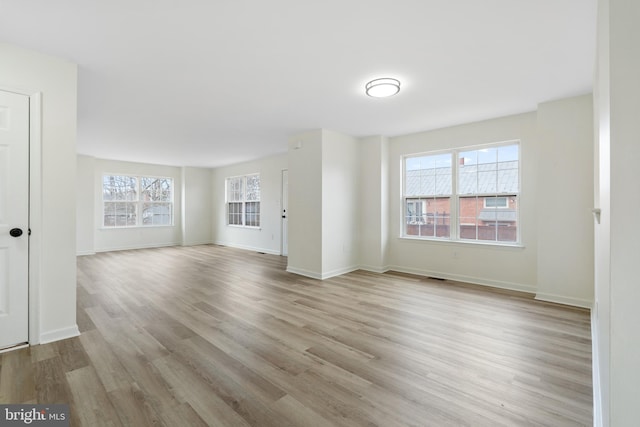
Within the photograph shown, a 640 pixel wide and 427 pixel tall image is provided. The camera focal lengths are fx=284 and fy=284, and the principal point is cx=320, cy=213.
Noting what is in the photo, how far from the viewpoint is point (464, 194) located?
4758mm

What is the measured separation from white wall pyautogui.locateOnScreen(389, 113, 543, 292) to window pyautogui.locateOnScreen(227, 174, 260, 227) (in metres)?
4.20

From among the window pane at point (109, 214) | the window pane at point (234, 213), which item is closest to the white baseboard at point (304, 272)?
the window pane at point (234, 213)

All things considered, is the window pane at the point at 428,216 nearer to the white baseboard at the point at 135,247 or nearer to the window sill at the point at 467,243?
the window sill at the point at 467,243

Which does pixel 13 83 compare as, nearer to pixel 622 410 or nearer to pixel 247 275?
pixel 247 275

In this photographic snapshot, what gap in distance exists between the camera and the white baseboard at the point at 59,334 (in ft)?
8.21

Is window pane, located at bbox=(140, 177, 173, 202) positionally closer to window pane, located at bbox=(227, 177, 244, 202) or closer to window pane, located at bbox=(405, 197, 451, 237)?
window pane, located at bbox=(227, 177, 244, 202)

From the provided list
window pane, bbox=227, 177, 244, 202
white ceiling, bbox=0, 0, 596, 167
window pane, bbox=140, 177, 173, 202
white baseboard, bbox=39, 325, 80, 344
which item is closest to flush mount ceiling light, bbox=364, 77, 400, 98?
white ceiling, bbox=0, 0, 596, 167

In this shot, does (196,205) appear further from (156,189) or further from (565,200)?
(565,200)

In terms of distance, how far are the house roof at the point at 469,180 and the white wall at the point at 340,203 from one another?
1.09 m

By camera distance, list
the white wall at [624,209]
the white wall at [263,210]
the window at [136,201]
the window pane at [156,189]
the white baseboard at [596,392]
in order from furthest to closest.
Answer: the window pane at [156,189]
the window at [136,201]
the white wall at [263,210]
the white baseboard at [596,392]
the white wall at [624,209]

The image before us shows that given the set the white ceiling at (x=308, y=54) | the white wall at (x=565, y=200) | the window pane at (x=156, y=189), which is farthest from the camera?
the window pane at (x=156, y=189)

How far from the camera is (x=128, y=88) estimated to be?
3277 millimetres

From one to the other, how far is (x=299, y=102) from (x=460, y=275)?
3744mm

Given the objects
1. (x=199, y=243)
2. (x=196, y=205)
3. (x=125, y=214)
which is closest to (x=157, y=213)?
(x=125, y=214)
